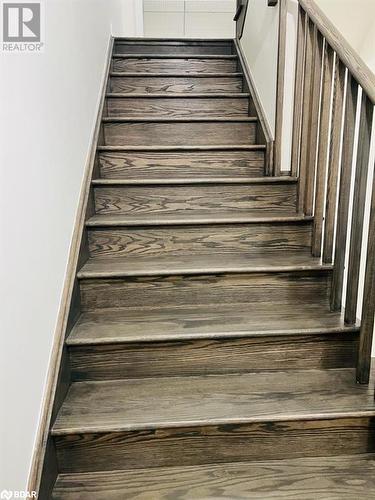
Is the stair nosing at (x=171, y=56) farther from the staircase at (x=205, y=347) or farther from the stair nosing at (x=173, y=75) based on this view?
the staircase at (x=205, y=347)

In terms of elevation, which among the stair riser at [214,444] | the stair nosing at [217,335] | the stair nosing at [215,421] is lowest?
the stair riser at [214,444]

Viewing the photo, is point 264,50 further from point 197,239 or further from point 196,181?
point 197,239

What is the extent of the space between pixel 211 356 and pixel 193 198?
88cm

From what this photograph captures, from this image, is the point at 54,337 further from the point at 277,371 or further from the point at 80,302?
the point at 277,371

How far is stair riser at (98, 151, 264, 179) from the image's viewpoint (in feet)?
7.53

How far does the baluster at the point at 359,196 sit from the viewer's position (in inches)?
54.5

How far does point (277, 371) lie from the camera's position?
1.54 m

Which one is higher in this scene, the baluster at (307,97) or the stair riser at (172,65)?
the stair riser at (172,65)

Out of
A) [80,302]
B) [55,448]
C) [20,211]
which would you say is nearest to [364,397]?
[55,448]

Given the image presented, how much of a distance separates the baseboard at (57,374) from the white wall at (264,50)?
125 centimetres

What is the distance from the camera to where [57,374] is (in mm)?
1348

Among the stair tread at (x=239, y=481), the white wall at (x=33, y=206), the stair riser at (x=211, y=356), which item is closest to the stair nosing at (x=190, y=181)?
the white wall at (x=33, y=206)

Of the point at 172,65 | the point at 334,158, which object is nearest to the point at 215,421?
the point at 334,158

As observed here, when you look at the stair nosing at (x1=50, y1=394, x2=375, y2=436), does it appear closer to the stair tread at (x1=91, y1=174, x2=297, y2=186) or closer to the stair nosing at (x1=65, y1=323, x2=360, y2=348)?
the stair nosing at (x1=65, y1=323, x2=360, y2=348)
